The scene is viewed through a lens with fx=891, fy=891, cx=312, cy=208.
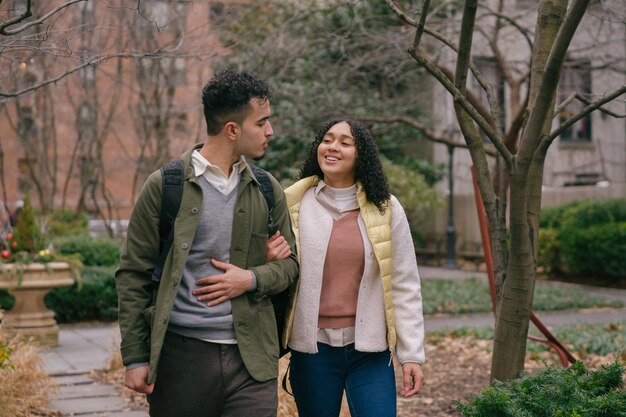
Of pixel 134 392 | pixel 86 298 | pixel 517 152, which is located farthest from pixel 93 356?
pixel 517 152

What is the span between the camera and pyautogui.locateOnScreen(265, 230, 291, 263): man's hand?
3.79m

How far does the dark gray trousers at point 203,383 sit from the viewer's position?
359cm

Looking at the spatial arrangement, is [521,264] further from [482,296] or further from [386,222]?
[482,296]

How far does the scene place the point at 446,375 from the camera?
28.1 feet

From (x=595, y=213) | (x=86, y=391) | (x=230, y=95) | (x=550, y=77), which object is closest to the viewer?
(x=230, y=95)

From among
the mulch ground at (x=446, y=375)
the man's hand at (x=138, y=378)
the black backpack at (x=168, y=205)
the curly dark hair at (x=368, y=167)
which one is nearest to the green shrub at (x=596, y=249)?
the mulch ground at (x=446, y=375)

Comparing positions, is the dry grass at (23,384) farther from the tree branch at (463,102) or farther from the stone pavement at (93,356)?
the tree branch at (463,102)

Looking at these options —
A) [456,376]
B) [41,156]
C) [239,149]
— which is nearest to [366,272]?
[239,149]

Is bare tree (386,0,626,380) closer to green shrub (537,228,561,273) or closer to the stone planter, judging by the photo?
the stone planter

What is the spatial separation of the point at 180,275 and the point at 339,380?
103 centimetres

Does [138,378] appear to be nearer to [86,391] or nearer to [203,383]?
[203,383]

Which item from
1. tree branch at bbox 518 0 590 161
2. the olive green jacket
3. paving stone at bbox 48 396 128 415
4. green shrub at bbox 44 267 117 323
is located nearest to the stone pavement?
paving stone at bbox 48 396 128 415

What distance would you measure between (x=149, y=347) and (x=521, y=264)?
2.63m

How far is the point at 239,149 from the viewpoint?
3.72 meters
